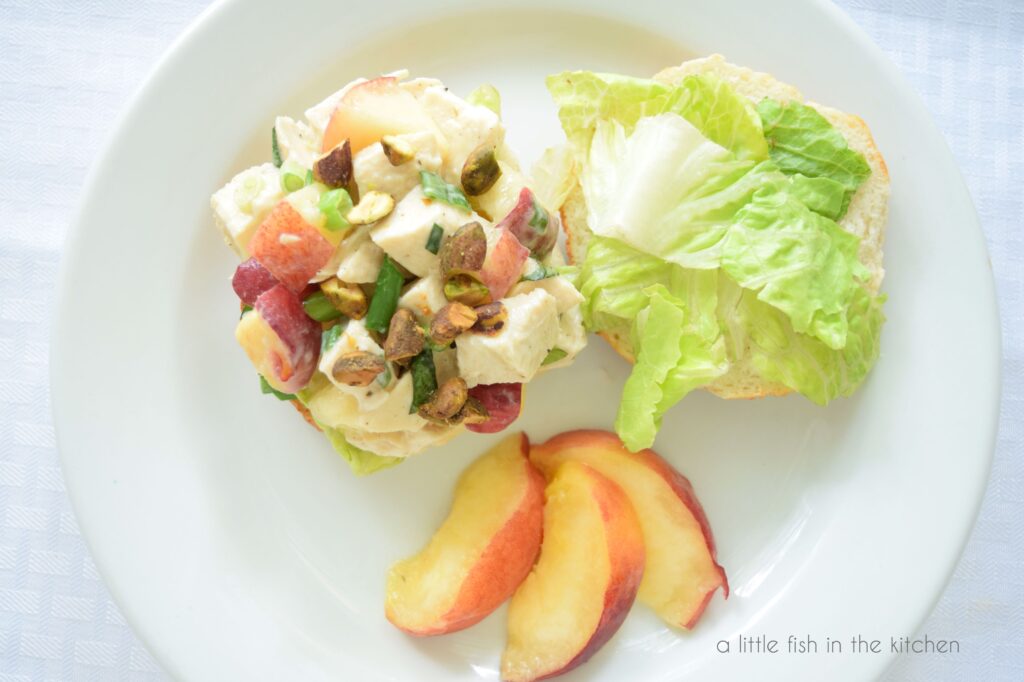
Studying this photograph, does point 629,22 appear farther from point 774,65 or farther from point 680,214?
point 680,214

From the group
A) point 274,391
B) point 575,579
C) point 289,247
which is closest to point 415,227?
point 289,247

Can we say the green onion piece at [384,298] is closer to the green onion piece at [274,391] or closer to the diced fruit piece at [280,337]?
the diced fruit piece at [280,337]

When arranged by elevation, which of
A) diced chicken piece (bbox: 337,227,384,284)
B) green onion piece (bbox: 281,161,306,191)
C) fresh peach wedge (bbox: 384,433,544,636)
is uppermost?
green onion piece (bbox: 281,161,306,191)

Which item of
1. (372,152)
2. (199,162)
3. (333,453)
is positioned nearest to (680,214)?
(372,152)

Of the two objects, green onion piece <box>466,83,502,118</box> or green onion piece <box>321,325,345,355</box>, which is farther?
green onion piece <box>466,83,502,118</box>

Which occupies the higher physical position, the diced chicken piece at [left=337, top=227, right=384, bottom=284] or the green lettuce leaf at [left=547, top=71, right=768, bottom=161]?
the green lettuce leaf at [left=547, top=71, right=768, bottom=161]

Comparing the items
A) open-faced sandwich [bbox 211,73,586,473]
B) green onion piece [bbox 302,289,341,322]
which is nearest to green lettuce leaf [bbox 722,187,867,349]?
open-faced sandwich [bbox 211,73,586,473]

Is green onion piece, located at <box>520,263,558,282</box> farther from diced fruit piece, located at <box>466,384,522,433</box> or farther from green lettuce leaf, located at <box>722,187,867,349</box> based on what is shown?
green lettuce leaf, located at <box>722,187,867,349</box>
